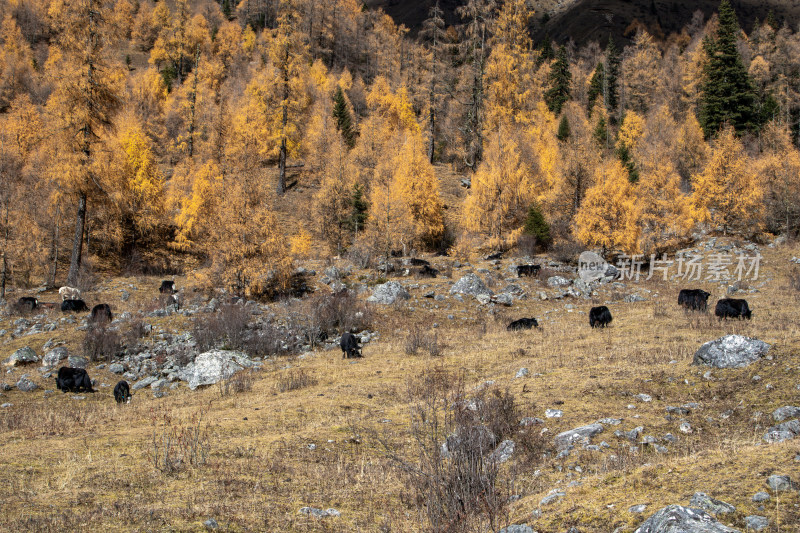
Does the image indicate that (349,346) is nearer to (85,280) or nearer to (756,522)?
(756,522)

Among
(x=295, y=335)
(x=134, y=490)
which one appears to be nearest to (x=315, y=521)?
(x=134, y=490)

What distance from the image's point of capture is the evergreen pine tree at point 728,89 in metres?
51.7

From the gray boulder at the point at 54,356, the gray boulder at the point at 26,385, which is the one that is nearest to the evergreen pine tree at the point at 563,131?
the gray boulder at the point at 54,356

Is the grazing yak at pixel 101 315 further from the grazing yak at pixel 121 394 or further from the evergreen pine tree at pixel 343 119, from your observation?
the evergreen pine tree at pixel 343 119

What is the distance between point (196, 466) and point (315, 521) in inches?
106

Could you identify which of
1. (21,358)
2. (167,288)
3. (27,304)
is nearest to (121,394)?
(21,358)

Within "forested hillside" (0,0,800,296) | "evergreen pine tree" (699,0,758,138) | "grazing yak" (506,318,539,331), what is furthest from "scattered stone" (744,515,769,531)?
"evergreen pine tree" (699,0,758,138)

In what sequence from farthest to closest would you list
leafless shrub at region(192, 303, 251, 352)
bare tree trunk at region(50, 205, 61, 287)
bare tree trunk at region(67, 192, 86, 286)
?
1. bare tree trunk at region(50, 205, 61, 287)
2. bare tree trunk at region(67, 192, 86, 286)
3. leafless shrub at region(192, 303, 251, 352)

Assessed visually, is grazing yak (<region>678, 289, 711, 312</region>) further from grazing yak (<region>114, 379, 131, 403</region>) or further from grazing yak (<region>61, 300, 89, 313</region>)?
grazing yak (<region>61, 300, 89, 313</region>)

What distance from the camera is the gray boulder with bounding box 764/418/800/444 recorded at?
6416 mm

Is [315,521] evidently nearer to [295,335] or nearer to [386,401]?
[386,401]

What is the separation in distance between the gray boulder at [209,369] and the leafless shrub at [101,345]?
3668 mm

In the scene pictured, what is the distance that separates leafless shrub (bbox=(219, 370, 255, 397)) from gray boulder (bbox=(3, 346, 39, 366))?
744cm

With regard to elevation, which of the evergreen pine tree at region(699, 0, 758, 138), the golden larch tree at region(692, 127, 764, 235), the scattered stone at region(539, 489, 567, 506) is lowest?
the scattered stone at region(539, 489, 567, 506)
